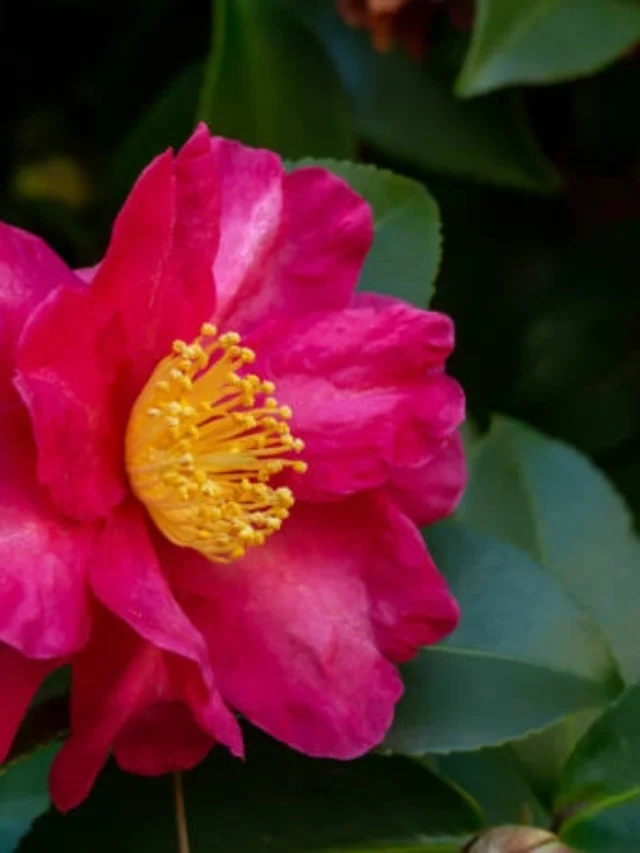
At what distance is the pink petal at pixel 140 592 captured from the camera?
595 mm

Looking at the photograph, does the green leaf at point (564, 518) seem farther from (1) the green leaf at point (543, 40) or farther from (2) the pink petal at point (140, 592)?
(2) the pink petal at point (140, 592)

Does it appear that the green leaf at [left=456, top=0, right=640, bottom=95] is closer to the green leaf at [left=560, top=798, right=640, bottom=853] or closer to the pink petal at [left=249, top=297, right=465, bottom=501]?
the pink petal at [left=249, top=297, right=465, bottom=501]

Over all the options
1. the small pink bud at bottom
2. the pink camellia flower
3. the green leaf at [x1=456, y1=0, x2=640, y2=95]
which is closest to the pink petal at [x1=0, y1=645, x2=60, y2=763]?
the pink camellia flower

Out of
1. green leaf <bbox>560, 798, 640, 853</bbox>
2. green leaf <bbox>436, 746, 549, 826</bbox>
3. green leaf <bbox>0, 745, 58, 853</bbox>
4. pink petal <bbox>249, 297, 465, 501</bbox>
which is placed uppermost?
pink petal <bbox>249, 297, 465, 501</bbox>

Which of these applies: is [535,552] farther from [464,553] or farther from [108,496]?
[108,496]

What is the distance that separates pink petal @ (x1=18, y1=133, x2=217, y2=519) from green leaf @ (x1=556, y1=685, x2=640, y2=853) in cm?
29

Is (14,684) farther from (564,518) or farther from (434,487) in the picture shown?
(564,518)

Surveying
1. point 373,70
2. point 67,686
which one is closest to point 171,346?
point 67,686

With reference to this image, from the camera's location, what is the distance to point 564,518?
99cm

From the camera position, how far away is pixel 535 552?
0.97 meters

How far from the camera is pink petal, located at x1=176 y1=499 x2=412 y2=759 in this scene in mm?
653

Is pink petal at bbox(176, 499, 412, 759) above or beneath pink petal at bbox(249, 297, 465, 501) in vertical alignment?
beneath

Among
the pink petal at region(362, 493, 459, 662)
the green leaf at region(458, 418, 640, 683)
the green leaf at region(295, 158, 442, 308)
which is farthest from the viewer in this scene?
the green leaf at region(458, 418, 640, 683)

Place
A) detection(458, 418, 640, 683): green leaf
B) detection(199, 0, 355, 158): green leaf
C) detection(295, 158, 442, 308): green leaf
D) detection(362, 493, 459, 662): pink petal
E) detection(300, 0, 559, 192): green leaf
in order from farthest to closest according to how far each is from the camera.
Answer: detection(300, 0, 559, 192): green leaf, detection(199, 0, 355, 158): green leaf, detection(458, 418, 640, 683): green leaf, detection(295, 158, 442, 308): green leaf, detection(362, 493, 459, 662): pink petal
